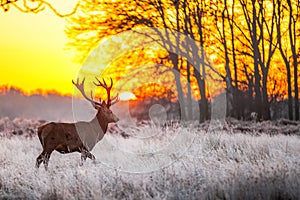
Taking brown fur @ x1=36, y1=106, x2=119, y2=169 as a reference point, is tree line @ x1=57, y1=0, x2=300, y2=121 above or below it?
above

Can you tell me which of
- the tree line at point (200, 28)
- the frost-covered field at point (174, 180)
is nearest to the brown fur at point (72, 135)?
the frost-covered field at point (174, 180)

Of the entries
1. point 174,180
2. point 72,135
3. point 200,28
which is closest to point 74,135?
point 72,135

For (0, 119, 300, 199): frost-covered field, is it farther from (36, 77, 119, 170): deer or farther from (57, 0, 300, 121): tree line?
(57, 0, 300, 121): tree line

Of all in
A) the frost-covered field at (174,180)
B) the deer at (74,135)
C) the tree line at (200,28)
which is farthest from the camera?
the tree line at (200,28)

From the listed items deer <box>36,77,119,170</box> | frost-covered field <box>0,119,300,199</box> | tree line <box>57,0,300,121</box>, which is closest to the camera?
frost-covered field <box>0,119,300,199</box>

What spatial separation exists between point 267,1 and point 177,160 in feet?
55.2

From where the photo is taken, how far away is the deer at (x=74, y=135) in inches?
376

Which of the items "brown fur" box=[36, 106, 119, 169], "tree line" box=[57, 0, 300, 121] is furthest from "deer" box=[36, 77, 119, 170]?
"tree line" box=[57, 0, 300, 121]

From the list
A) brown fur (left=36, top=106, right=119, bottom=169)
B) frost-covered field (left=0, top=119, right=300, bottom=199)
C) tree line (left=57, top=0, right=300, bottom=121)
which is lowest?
frost-covered field (left=0, top=119, right=300, bottom=199)

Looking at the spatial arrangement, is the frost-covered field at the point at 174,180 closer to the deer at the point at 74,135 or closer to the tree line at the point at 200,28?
the deer at the point at 74,135

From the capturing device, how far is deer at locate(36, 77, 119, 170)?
9.56m

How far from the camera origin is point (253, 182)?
6.96 meters

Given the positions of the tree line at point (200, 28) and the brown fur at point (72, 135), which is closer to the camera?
the brown fur at point (72, 135)

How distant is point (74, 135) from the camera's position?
970 centimetres
